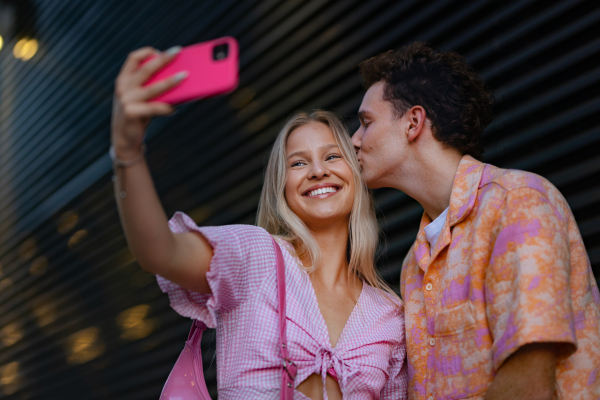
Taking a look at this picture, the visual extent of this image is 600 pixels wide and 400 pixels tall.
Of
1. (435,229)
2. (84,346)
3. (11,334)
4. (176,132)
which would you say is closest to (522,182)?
(435,229)

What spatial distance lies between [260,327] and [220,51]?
1.04 m

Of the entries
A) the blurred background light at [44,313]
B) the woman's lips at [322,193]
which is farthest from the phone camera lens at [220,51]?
the blurred background light at [44,313]

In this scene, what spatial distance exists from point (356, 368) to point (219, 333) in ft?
1.79

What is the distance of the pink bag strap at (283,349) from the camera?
170 centimetres

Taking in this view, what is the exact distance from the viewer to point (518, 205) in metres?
1.68

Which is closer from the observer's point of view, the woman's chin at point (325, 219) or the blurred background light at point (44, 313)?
the woman's chin at point (325, 219)

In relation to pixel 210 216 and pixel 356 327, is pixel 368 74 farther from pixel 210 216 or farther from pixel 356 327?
pixel 210 216

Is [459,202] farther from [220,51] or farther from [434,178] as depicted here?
[220,51]

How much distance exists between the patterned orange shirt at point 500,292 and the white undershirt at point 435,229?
111 millimetres

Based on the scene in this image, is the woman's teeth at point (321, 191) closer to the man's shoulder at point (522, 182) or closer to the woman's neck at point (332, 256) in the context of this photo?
the woman's neck at point (332, 256)

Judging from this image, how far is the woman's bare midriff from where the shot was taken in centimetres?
191

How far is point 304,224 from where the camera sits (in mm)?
2473

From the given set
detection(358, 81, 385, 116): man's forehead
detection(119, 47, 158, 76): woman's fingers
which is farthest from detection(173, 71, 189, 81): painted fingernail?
detection(358, 81, 385, 116): man's forehead

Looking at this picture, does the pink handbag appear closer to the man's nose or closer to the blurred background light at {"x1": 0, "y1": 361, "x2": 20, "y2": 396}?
the man's nose
